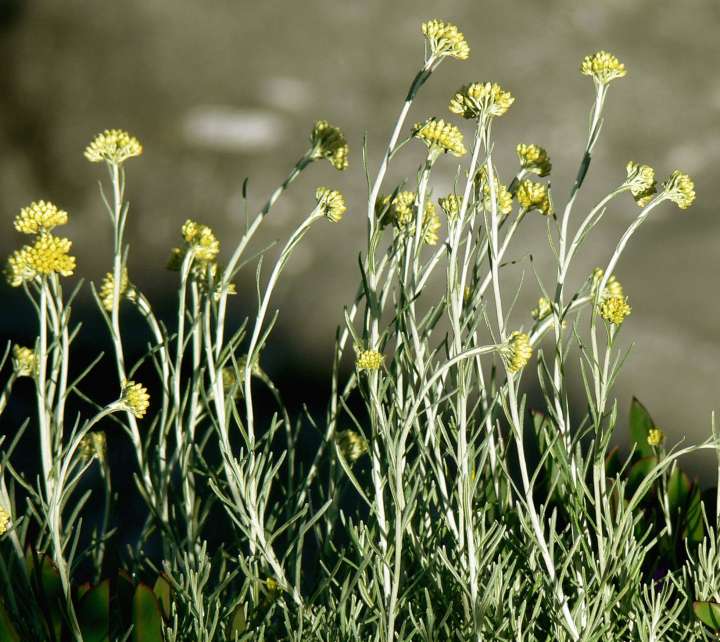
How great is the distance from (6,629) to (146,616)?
136mm

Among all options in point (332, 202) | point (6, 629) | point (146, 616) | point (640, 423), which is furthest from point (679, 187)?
point (6, 629)

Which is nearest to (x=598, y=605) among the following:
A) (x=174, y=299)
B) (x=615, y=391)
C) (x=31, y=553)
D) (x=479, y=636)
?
(x=479, y=636)

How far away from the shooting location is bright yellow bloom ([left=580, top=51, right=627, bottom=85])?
3.11 feet

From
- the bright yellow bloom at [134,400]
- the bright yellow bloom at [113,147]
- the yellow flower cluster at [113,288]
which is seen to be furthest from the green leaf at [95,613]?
the bright yellow bloom at [113,147]

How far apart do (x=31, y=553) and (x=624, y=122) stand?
1558mm

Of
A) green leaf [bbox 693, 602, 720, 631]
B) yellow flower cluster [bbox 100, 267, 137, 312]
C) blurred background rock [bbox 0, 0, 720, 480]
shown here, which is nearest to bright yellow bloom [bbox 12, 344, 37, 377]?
yellow flower cluster [bbox 100, 267, 137, 312]

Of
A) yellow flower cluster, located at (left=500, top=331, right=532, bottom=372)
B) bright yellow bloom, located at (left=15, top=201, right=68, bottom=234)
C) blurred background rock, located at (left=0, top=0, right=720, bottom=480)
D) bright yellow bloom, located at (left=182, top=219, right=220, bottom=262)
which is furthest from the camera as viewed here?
blurred background rock, located at (left=0, top=0, right=720, bottom=480)

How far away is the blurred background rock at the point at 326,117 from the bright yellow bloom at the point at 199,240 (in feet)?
3.01

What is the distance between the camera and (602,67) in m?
0.95

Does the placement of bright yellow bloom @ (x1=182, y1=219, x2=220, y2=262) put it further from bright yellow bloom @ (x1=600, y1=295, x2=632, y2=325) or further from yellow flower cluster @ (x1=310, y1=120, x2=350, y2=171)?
bright yellow bloom @ (x1=600, y1=295, x2=632, y2=325)

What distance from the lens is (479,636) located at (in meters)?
0.92

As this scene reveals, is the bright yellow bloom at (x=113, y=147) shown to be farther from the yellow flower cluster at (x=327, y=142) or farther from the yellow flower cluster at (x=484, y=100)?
the yellow flower cluster at (x=484, y=100)

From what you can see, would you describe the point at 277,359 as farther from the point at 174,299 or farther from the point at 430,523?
the point at 430,523

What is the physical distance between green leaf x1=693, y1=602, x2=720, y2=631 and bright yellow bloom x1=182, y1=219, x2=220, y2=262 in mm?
659
